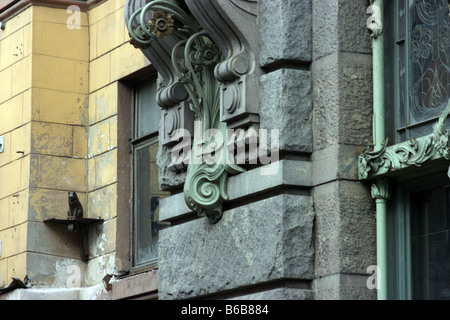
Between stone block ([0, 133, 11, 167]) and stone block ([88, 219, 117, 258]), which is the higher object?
stone block ([0, 133, 11, 167])

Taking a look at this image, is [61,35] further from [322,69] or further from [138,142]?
[322,69]

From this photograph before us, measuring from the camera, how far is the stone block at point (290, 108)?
7.67 meters

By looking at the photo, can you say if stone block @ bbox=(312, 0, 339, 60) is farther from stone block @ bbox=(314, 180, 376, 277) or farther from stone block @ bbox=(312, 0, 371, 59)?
stone block @ bbox=(314, 180, 376, 277)

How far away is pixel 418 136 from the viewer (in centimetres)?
729

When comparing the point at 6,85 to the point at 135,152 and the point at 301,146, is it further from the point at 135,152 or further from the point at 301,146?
the point at 301,146

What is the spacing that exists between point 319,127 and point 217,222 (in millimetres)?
1050

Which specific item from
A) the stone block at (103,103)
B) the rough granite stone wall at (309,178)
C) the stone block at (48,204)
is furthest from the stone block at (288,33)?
the stone block at (48,204)

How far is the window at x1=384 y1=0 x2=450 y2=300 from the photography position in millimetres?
7199

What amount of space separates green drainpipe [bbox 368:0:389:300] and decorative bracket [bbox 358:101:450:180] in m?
0.07

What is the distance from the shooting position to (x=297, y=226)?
7547 mm

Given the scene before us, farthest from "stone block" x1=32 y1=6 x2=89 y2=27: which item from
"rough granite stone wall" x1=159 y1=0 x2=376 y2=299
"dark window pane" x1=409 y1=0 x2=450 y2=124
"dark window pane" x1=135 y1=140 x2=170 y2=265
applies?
"dark window pane" x1=409 y1=0 x2=450 y2=124

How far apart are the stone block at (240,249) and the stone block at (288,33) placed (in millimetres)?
915

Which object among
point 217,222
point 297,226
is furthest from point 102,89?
point 297,226

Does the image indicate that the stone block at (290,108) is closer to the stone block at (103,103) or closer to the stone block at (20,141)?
the stone block at (103,103)
